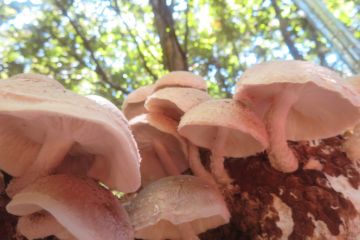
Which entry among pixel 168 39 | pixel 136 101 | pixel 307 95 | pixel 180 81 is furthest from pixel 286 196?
pixel 168 39

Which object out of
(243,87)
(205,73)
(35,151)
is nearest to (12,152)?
(35,151)

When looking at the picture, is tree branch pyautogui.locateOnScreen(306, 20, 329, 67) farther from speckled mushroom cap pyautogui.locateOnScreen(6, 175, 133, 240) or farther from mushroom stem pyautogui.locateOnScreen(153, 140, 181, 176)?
speckled mushroom cap pyautogui.locateOnScreen(6, 175, 133, 240)

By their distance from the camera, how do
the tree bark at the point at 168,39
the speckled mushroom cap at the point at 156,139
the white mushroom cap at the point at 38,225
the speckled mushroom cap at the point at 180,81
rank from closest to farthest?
the white mushroom cap at the point at 38,225
the speckled mushroom cap at the point at 156,139
the speckled mushroom cap at the point at 180,81
the tree bark at the point at 168,39

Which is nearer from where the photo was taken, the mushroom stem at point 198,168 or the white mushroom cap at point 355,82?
the mushroom stem at point 198,168

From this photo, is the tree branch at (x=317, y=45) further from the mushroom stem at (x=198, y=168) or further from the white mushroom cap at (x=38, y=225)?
the white mushroom cap at (x=38, y=225)

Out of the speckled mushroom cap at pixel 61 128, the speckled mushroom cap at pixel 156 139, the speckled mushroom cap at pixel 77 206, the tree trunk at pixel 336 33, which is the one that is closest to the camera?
the speckled mushroom cap at pixel 61 128

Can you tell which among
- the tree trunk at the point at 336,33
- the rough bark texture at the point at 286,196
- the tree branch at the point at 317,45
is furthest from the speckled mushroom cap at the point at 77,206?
the tree branch at the point at 317,45

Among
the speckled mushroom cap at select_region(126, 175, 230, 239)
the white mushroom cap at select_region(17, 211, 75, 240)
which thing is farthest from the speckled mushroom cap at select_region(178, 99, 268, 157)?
the white mushroom cap at select_region(17, 211, 75, 240)

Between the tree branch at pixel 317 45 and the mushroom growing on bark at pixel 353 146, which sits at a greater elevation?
the mushroom growing on bark at pixel 353 146

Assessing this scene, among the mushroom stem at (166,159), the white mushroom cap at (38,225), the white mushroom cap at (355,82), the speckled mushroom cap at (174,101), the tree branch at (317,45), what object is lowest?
the tree branch at (317,45)
